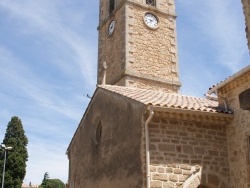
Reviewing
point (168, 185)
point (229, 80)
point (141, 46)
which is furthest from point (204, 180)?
point (141, 46)

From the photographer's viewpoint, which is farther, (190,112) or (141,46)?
(141,46)

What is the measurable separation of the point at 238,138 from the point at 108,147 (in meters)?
3.95

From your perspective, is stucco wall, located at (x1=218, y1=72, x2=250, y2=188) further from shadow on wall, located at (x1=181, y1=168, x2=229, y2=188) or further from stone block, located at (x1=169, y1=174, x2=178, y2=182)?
stone block, located at (x1=169, y1=174, x2=178, y2=182)

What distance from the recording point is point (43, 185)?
161 ft

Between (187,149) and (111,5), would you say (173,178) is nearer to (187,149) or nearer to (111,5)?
(187,149)

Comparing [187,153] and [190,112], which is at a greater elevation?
[190,112]

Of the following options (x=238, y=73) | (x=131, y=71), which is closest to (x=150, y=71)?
(x=131, y=71)

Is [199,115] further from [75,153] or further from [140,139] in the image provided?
[75,153]

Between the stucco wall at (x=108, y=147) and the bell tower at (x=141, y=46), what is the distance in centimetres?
508

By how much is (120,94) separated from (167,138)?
2283 millimetres

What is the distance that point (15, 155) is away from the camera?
3148 cm

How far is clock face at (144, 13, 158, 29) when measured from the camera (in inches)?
802

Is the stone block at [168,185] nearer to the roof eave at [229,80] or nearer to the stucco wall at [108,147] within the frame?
the stucco wall at [108,147]

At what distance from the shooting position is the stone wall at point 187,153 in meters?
9.05
